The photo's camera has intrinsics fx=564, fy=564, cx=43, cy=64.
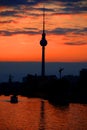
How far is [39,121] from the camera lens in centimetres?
8388

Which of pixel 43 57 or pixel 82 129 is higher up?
pixel 82 129

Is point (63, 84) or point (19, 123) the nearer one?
point (19, 123)

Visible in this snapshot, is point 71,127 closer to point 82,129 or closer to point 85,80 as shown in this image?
point 82,129

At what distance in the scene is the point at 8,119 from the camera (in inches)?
3386

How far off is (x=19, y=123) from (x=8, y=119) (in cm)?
600

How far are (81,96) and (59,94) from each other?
241 inches

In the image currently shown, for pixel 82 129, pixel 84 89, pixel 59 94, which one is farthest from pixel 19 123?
pixel 84 89

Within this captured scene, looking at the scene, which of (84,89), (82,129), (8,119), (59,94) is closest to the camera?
(82,129)

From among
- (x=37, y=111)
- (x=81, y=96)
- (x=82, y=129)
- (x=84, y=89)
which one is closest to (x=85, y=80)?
(x=84, y=89)

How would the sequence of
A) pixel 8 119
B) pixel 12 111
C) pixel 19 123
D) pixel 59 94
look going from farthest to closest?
Result: pixel 59 94 < pixel 12 111 < pixel 8 119 < pixel 19 123

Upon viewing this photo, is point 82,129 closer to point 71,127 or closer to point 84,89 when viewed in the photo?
point 71,127

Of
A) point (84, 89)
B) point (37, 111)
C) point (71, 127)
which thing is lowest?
point (84, 89)

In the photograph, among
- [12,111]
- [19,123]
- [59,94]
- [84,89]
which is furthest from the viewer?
[84,89]

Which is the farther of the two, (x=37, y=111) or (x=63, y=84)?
(x=63, y=84)
